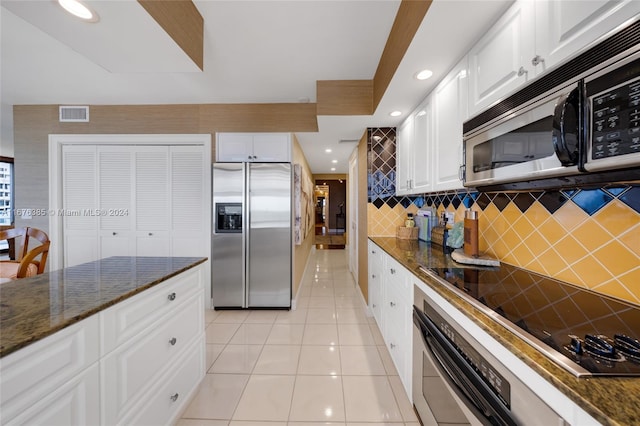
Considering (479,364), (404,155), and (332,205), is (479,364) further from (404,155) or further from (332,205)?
(332,205)

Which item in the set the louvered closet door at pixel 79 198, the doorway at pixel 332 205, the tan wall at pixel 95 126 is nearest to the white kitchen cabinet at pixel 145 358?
the tan wall at pixel 95 126

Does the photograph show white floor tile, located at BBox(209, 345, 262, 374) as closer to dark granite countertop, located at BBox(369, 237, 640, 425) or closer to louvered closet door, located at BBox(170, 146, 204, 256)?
louvered closet door, located at BBox(170, 146, 204, 256)

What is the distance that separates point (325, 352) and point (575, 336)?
1892mm

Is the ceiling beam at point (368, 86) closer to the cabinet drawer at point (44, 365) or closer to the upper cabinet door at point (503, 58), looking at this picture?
the upper cabinet door at point (503, 58)

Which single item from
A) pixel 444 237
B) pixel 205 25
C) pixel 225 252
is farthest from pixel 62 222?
pixel 444 237

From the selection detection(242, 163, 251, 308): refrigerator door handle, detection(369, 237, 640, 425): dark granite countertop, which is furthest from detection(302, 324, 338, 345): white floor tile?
detection(369, 237, 640, 425): dark granite countertop

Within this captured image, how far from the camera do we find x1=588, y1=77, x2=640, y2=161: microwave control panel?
63 centimetres

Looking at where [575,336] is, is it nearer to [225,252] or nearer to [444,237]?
[444,237]

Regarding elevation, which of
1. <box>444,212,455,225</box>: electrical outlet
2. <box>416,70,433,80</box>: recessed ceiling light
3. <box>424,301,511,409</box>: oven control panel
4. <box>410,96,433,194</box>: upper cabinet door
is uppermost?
<box>416,70,433,80</box>: recessed ceiling light

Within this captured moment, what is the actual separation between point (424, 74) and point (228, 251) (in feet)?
9.27

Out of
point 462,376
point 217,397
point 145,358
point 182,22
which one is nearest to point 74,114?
point 182,22

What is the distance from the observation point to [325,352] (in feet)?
7.07

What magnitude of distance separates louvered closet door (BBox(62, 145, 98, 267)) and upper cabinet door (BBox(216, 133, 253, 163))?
5.61ft

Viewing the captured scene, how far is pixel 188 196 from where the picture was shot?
3119mm
